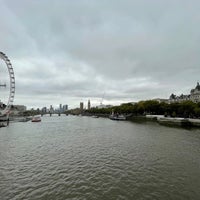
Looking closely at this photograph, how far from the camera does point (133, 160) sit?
84.7 ft

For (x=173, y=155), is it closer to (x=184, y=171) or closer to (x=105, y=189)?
(x=184, y=171)

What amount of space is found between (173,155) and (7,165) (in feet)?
74.4

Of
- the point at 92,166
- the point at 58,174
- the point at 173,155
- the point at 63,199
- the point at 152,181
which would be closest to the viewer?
the point at 63,199

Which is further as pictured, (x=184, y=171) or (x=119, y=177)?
(x=184, y=171)

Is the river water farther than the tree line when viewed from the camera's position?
No

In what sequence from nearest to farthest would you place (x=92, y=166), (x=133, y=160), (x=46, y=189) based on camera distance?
(x=46, y=189), (x=92, y=166), (x=133, y=160)

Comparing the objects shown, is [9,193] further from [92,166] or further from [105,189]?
[92,166]

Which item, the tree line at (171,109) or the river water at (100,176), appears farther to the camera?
the tree line at (171,109)

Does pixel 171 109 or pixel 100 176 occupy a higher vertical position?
pixel 171 109

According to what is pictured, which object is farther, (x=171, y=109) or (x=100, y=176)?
(x=171, y=109)

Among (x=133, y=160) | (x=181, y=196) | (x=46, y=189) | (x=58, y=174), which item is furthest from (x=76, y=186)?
(x=133, y=160)

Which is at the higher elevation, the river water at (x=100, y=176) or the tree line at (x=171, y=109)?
the tree line at (x=171, y=109)

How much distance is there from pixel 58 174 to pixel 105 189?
243 inches

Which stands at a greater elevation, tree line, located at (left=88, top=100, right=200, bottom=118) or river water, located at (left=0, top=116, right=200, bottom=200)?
tree line, located at (left=88, top=100, right=200, bottom=118)
